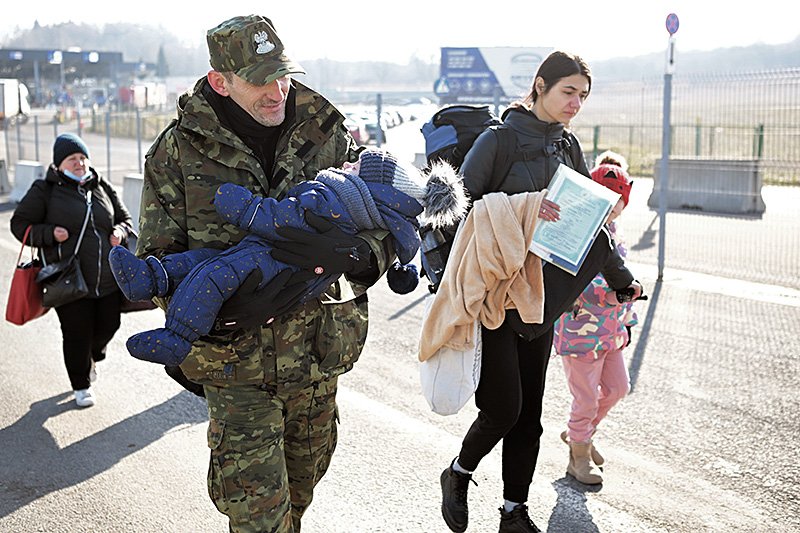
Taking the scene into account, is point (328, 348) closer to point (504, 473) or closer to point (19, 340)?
point (504, 473)

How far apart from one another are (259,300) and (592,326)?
2318mm

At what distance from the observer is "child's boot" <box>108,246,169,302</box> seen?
278cm

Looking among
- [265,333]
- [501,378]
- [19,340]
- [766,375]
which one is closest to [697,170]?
[766,375]

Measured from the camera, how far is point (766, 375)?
21.0 ft

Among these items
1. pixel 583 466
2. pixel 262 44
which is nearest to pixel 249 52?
pixel 262 44

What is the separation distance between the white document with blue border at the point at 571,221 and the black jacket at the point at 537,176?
0.39 feet

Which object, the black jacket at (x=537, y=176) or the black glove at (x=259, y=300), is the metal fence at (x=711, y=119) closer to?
the black jacket at (x=537, y=176)

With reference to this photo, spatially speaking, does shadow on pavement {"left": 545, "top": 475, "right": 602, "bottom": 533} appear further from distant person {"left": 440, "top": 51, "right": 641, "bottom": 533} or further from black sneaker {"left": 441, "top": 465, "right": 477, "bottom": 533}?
black sneaker {"left": 441, "top": 465, "right": 477, "bottom": 533}

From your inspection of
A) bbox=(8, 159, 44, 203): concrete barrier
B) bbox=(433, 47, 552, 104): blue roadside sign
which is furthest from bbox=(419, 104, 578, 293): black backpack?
bbox=(433, 47, 552, 104): blue roadside sign

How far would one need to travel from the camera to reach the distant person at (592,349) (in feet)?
15.3

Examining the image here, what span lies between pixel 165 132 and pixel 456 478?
82.3 inches

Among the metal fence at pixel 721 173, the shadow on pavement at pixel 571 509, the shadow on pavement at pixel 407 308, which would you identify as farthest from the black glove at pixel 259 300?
the metal fence at pixel 721 173

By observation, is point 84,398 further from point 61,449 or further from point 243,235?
point 243,235

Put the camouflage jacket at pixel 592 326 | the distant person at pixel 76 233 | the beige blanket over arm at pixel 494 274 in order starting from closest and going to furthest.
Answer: the beige blanket over arm at pixel 494 274 → the camouflage jacket at pixel 592 326 → the distant person at pixel 76 233
